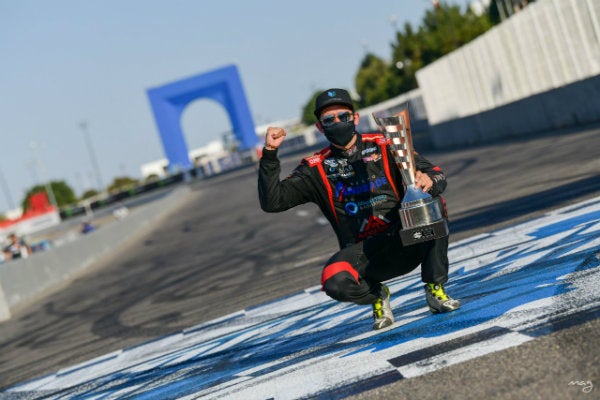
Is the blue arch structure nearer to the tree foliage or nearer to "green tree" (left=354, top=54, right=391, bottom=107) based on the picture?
the tree foliage

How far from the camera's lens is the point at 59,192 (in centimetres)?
17812

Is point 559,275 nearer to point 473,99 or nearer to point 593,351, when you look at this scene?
point 593,351

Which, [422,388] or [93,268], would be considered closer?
[422,388]

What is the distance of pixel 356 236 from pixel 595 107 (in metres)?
17.3

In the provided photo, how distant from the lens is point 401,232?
229 inches

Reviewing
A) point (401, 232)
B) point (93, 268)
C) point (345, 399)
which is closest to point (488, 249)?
point (401, 232)

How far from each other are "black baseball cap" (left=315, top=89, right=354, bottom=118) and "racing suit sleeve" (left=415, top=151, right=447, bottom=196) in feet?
1.74

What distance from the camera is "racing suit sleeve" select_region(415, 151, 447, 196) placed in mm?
5984

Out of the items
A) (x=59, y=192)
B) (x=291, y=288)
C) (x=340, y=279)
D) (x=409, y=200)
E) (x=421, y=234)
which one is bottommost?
(x=291, y=288)

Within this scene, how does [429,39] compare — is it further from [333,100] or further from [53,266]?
[333,100]

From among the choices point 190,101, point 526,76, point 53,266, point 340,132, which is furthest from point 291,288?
point 190,101

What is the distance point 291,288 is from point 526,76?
71.4ft

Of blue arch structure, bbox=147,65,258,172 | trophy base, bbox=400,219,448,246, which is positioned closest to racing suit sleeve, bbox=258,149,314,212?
trophy base, bbox=400,219,448,246

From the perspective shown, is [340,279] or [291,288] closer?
[340,279]
